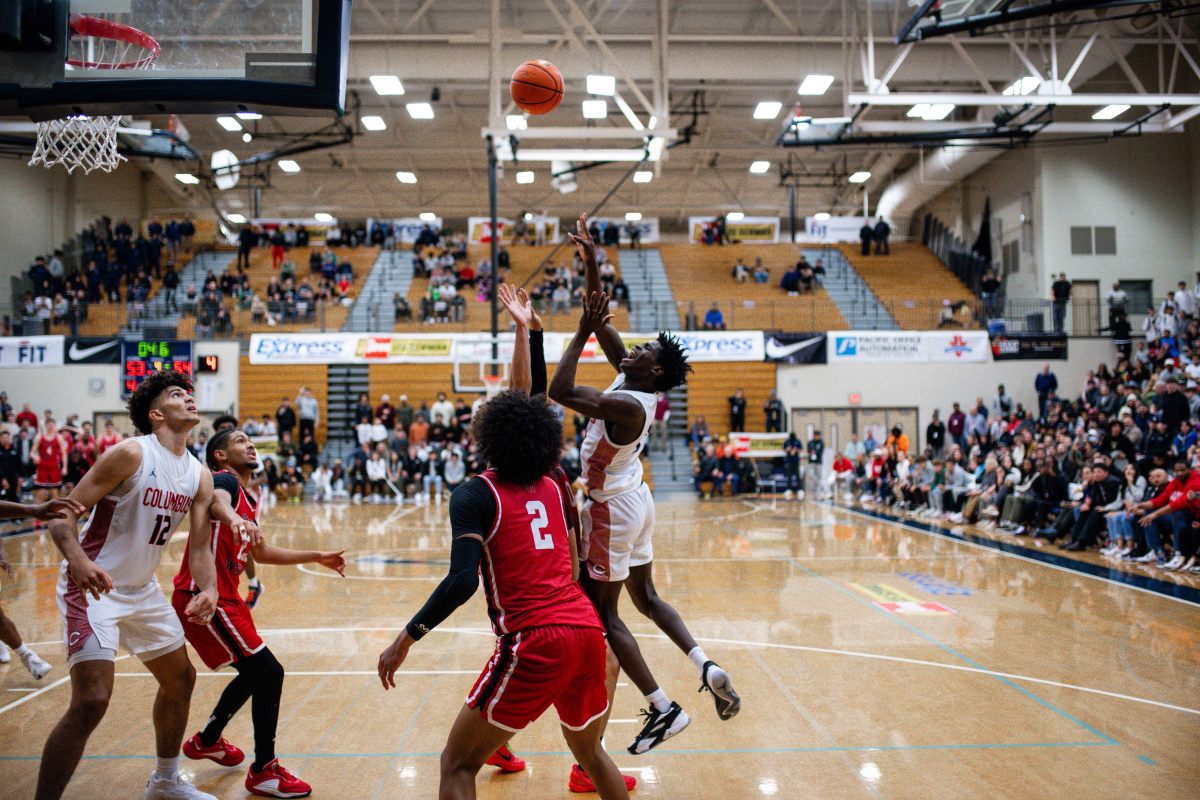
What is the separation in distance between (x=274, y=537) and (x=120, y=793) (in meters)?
9.28

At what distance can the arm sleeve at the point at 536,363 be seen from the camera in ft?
A: 12.9

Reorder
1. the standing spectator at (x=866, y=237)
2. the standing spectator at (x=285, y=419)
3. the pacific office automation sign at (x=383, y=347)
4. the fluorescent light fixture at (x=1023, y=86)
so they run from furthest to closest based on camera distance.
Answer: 1. the standing spectator at (x=866, y=237)
2. the pacific office automation sign at (x=383, y=347)
3. the standing spectator at (x=285, y=419)
4. the fluorescent light fixture at (x=1023, y=86)

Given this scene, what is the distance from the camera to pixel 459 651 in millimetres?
6473

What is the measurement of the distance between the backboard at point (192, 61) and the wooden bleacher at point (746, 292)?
2016 centimetres

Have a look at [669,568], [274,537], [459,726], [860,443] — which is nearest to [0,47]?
[459,726]

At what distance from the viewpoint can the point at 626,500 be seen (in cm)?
427

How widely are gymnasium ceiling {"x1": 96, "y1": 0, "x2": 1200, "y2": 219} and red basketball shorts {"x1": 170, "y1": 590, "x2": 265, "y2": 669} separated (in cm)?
1338

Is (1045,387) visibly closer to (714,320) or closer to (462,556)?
(714,320)

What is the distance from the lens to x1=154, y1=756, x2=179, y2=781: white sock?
3814mm

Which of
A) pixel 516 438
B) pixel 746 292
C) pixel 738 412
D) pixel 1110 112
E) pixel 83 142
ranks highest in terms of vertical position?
pixel 1110 112

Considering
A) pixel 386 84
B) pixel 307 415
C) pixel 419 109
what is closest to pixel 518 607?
pixel 386 84

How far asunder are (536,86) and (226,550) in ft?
20.4

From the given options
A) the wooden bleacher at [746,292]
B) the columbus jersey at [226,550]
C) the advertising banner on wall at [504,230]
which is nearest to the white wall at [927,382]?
the wooden bleacher at [746,292]

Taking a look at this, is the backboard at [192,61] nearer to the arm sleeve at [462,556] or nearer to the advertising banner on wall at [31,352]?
the arm sleeve at [462,556]
